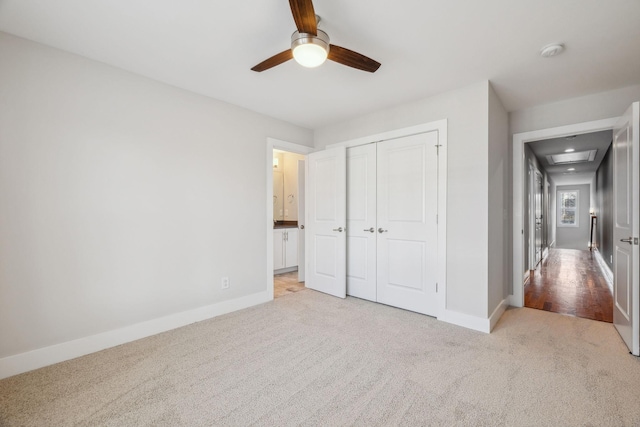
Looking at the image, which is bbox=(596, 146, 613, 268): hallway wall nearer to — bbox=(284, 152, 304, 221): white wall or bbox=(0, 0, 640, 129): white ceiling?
bbox=(0, 0, 640, 129): white ceiling

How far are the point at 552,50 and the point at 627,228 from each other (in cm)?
162

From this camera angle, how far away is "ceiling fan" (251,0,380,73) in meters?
1.55

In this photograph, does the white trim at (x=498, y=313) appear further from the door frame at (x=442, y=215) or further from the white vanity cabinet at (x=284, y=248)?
the white vanity cabinet at (x=284, y=248)

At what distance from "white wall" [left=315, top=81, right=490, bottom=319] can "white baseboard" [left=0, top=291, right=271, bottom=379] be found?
8.20 ft

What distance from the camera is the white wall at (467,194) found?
2744 millimetres

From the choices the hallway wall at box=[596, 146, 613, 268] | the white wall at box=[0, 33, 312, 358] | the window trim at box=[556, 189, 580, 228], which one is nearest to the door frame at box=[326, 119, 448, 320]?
the white wall at box=[0, 33, 312, 358]

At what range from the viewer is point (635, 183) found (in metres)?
2.24

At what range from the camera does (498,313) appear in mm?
3057

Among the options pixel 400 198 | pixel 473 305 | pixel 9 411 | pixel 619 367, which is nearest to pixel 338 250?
pixel 400 198

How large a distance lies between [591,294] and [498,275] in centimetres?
205

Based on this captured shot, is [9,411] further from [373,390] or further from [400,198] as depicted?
[400,198]

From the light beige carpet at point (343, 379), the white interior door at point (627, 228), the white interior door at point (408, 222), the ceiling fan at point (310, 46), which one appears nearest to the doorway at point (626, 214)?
the white interior door at point (627, 228)

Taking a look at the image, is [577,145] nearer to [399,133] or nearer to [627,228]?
A: [627,228]

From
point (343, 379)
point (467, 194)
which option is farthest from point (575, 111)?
point (343, 379)
